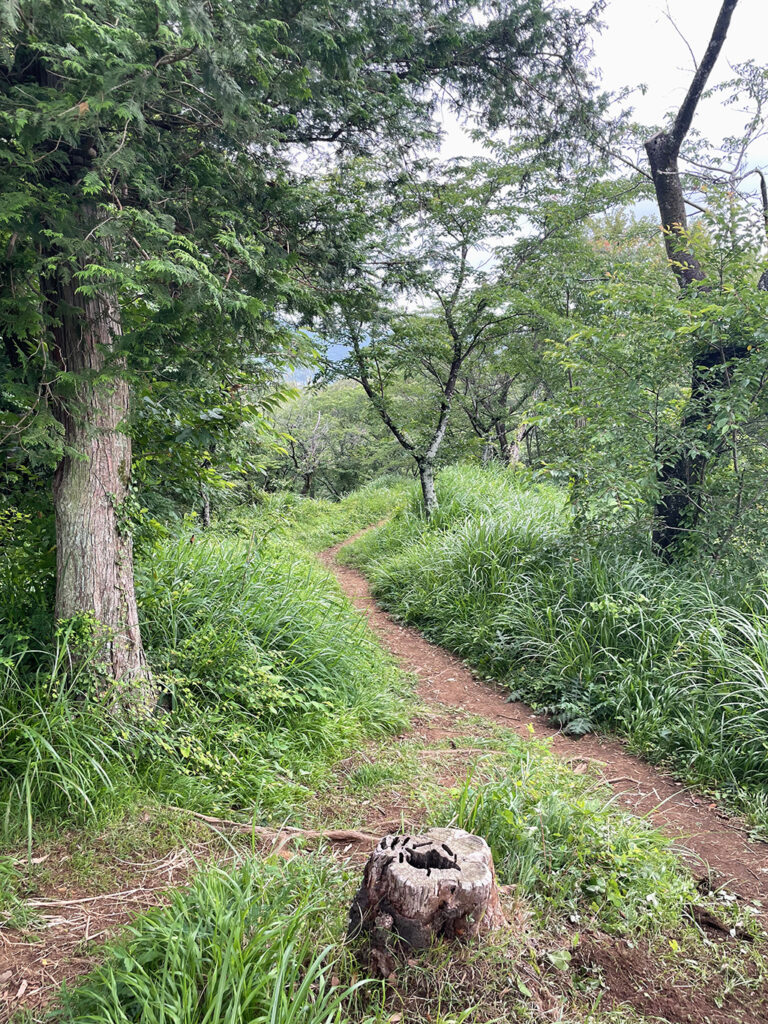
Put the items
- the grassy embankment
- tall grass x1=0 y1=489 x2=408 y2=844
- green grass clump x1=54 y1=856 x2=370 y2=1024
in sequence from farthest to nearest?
tall grass x1=0 y1=489 x2=408 y2=844 → the grassy embankment → green grass clump x1=54 y1=856 x2=370 y2=1024

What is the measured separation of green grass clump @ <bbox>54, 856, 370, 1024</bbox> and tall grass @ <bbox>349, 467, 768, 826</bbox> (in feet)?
8.38

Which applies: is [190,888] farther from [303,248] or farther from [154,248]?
[303,248]

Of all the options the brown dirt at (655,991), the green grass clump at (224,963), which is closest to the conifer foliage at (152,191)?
the green grass clump at (224,963)

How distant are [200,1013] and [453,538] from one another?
536cm

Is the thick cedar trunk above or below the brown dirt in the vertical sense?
above

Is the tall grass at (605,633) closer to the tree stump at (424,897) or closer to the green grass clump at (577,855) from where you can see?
the green grass clump at (577,855)

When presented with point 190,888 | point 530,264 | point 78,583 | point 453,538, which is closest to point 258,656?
point 78,583

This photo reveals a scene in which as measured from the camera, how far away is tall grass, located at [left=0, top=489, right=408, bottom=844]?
2457 millimetres

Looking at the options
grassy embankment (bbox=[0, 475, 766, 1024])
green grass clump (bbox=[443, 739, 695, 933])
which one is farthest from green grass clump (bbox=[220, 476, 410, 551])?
green grass clump (bbox=[443, 739, 695, 933])

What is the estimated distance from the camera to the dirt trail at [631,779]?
104 inches

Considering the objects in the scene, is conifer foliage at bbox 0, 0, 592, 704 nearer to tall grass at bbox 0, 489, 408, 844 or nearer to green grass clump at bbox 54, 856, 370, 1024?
tall grass at bbox 0, 489, 408, 844

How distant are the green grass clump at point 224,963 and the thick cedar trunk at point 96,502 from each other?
122 centimetres

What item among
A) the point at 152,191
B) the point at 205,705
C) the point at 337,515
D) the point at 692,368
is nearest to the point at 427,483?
the point at 692,368

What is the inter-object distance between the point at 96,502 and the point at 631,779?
138 inches
